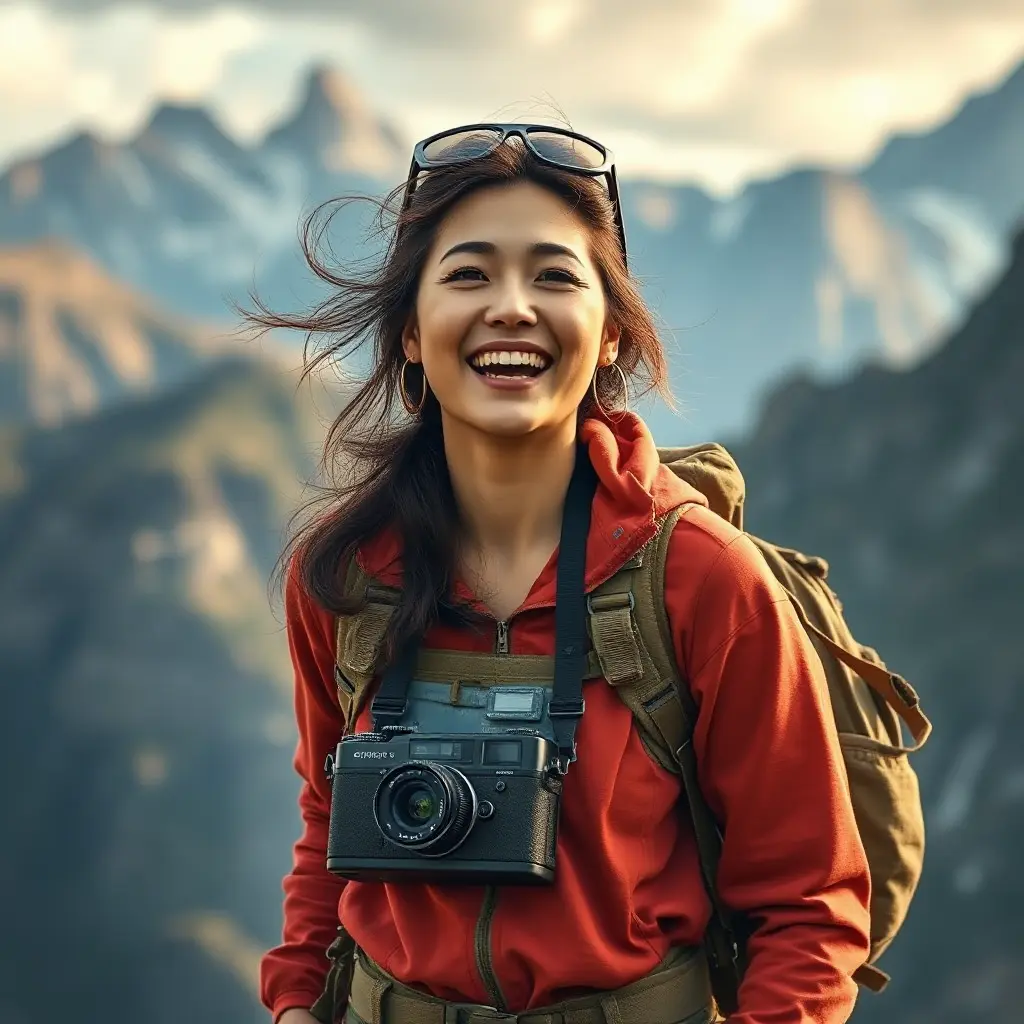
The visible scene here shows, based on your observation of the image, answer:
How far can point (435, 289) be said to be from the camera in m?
3.02

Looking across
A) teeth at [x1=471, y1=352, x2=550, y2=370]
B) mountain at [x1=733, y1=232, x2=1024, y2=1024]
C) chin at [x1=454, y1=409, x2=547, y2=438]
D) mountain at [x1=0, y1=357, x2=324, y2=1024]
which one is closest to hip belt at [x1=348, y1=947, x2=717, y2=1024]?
chin at [x1=454, y1=409, x2=547, y2=438]

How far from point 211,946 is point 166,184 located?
12418cm

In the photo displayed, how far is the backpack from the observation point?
9.02ft

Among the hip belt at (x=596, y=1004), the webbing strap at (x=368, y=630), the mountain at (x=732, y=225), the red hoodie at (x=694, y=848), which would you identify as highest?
the mountain at (x=732, y=225)

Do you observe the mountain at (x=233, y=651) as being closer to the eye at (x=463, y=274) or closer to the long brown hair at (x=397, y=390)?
the long brown hair at (x=397, y=390)

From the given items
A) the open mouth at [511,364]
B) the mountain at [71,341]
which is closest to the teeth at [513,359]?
the open mouth at [511,364]

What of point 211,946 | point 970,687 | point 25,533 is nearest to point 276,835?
point 211,946

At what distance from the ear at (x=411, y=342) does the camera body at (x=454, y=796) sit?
0.74m

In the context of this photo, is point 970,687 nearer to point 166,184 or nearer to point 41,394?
point 41,394

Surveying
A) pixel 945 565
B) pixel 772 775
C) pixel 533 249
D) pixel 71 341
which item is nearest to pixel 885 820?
pixel 772 775

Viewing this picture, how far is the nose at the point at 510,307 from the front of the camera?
114 inches

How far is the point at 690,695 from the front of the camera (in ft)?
9.11

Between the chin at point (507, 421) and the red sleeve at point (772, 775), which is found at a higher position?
the chin at point (507, 421)

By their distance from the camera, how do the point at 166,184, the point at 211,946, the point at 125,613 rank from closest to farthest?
the point at 211,946 < the point at 125,613 < the point at 166,184
